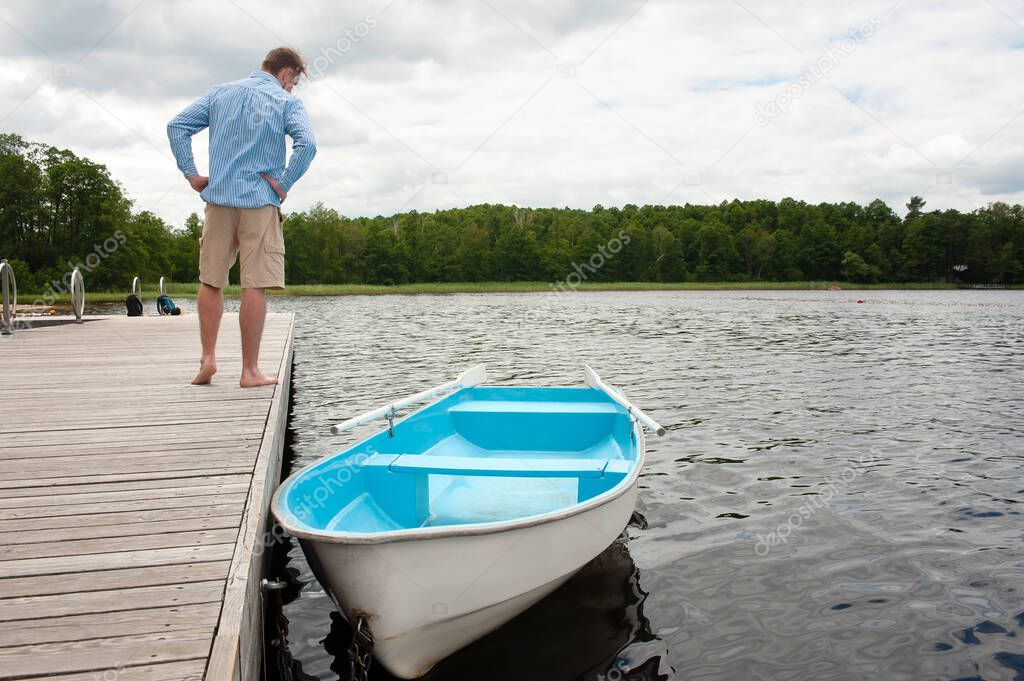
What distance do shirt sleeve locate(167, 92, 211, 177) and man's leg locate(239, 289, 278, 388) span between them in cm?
92

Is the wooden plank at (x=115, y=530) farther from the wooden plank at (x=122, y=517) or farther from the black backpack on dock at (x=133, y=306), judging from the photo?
the black backpack on dock at (x=133, y=306)

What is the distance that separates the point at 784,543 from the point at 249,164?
15.1 feet

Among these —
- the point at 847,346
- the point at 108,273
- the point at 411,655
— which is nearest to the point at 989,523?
the point at 411,655

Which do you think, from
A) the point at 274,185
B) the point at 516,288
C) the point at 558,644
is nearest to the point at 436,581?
the point at 558,644

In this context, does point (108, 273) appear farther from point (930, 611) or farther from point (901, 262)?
point (901, 262)

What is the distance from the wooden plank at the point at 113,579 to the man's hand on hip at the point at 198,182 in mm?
3028

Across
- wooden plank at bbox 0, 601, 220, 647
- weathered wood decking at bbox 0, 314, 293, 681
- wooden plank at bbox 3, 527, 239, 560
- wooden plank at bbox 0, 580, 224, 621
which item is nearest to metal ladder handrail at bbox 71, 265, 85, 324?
weathered wood decking at bbox 0, 314, 293, 681

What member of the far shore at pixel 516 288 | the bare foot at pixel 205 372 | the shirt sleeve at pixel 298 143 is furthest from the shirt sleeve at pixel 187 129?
the far shore at pixel 516 288

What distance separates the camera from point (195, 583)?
2602mm

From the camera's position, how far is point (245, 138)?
4953 millimetres

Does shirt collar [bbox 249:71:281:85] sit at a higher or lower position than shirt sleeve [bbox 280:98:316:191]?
higher

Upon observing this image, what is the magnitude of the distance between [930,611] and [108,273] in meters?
64.4

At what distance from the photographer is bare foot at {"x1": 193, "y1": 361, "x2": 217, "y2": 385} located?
5.93 meters

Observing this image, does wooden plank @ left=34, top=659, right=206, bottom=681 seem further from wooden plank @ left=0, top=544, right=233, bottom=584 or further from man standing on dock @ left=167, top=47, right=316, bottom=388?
man standing on dock @ left=167, top=47, right=316, bottom=388
